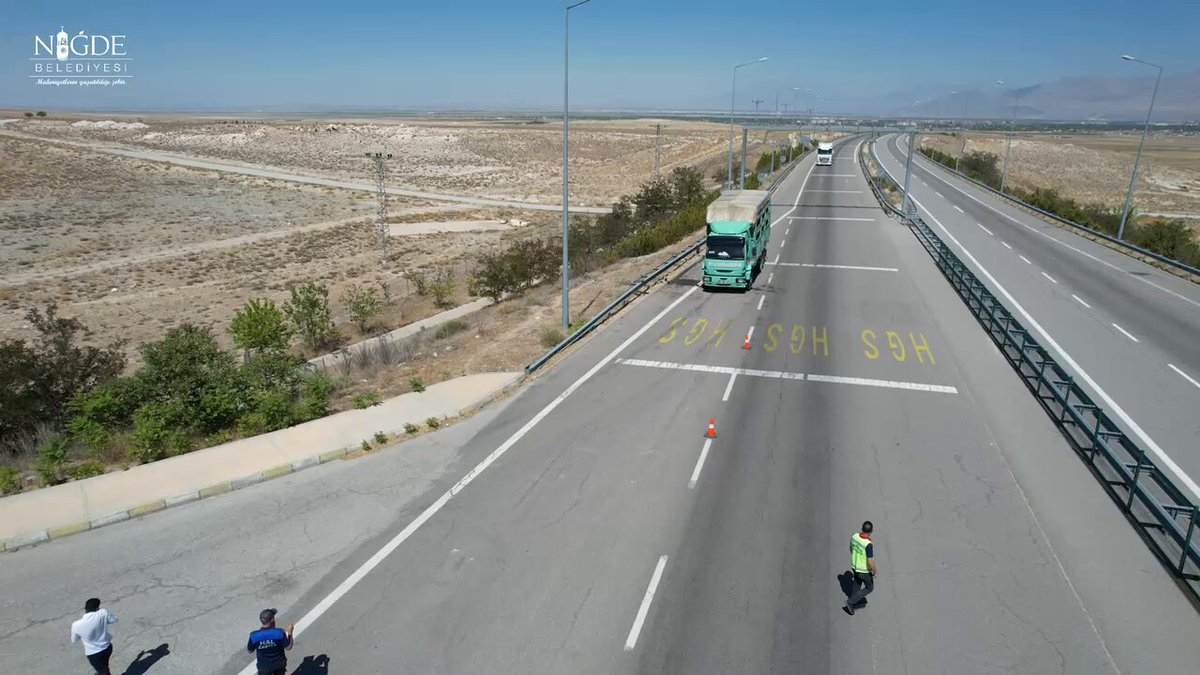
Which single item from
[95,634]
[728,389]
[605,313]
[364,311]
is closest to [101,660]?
[95,634]

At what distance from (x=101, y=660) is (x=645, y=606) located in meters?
6.90

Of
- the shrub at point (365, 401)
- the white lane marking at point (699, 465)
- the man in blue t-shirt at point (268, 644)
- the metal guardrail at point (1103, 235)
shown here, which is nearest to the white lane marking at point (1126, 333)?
the metal guardrail at point (1103, 235)

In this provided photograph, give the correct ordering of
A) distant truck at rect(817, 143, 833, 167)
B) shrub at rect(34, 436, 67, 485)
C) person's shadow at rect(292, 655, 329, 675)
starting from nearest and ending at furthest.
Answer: person's shadow at rect(292, 655, 329, 675) → shrub at rect(34, 436, 67, 485) → distant truck at rect(817, 143, 833, 167)

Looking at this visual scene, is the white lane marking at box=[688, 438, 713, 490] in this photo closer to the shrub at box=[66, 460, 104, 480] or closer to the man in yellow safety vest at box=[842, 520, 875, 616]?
the man in yellow safety vest at box=[842, 520, 875, 616]

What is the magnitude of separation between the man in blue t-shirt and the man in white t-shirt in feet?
6.25

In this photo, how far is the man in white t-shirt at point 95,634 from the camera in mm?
7891

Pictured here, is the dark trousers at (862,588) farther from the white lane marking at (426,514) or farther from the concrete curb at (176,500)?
the concrete curb at (176,500)

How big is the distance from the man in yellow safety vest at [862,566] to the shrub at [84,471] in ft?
45.0

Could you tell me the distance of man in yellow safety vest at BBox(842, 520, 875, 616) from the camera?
30.7 feet

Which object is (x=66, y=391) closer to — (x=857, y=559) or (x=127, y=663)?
(x=127, y=663)

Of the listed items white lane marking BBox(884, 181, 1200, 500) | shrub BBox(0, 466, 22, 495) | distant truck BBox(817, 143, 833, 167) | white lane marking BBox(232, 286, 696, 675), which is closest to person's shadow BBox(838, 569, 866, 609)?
white lane marking BBox(232, 286, 696, 675)

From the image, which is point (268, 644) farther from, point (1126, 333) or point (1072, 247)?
point (1072, 247)

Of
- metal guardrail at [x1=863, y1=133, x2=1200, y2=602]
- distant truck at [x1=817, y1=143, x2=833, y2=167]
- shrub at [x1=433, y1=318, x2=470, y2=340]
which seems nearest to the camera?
metal guardrail at [x1=863, y1=133, x2=1200, y2=602]

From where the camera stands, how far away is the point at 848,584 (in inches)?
388
